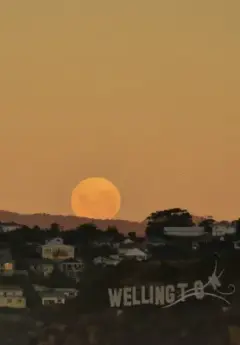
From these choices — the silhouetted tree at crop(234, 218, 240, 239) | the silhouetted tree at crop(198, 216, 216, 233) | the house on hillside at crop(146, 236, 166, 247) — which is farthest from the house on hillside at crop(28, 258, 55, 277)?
the silhouetted tree at crop(234, 218, 240, 239)

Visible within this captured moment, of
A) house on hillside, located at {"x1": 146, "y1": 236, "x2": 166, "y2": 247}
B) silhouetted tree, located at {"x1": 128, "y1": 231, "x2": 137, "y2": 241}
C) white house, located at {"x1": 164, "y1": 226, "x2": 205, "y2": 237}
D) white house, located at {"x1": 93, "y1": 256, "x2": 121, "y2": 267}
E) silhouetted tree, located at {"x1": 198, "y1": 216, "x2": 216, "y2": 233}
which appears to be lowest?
white house, located at {"x1": 93, "y1": 256, "x2": 121, "y2": 267}

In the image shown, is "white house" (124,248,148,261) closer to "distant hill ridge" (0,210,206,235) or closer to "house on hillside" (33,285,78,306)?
"distant hill ridge" (0,210,206,235)

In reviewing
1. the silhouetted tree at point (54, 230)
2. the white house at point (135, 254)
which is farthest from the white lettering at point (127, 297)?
the silhouetted tree at point (54, 230)

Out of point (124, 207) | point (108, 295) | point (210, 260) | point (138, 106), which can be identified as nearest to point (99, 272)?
point (108, 295)

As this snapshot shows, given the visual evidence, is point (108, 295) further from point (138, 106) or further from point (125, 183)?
point (138, 106)

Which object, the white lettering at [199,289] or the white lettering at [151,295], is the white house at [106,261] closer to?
the white lettering at [151,295]

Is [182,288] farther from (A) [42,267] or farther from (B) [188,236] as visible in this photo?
(A) [42,267]
